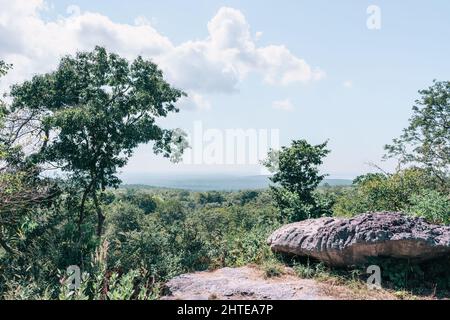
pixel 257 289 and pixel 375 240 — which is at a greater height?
pixel 375 240

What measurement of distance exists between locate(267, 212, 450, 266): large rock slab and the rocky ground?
849mm

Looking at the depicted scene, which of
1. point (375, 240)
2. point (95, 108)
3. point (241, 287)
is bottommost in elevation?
point (241, 287)

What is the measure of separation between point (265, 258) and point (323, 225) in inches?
77.9

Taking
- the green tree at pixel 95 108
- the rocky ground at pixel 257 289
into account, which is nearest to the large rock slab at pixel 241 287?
the rocky ground at pixel 257 289

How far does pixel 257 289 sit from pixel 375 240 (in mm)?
2949

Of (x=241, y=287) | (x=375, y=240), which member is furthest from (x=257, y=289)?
(x=375, y=240)

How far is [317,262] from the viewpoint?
9648 mm

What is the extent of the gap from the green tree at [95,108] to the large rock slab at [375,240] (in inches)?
316

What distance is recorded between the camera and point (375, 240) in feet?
28.0

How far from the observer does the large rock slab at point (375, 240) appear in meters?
8.46

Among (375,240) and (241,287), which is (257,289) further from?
(375,240)

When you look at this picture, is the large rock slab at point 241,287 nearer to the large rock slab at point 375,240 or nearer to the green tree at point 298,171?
the large rock slab at point 375,240
